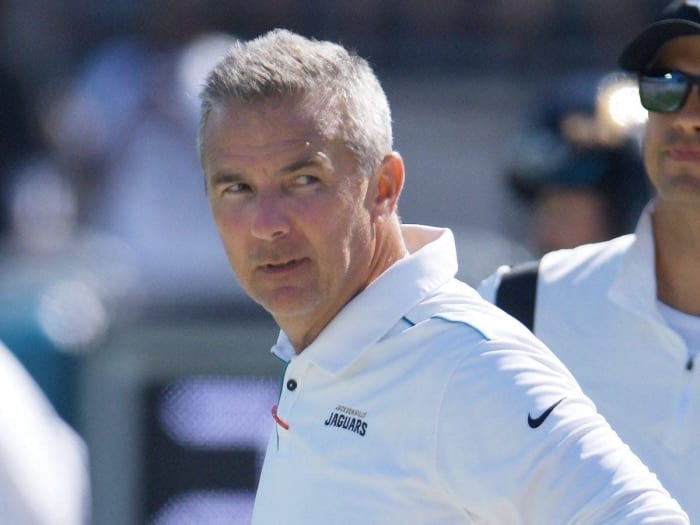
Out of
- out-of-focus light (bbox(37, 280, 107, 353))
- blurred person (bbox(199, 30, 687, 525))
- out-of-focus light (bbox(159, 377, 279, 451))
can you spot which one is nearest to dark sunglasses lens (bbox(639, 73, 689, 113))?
blurred person (bbox(199, 30, 687, 525))

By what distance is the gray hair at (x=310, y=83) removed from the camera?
2633 millimetres

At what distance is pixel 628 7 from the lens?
9.34 m

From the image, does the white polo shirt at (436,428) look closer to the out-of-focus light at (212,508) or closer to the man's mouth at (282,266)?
the man's mouth at (282,266)

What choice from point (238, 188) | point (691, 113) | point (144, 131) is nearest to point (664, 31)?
point (691, 113)

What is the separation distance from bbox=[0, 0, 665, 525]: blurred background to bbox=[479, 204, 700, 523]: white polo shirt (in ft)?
5.02

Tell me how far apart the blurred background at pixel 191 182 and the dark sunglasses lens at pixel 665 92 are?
154 centimetres

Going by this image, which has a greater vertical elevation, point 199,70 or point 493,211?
point 199,70

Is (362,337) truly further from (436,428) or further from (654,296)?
(654,296)

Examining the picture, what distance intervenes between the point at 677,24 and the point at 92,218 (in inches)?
214

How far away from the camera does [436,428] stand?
2412 mm

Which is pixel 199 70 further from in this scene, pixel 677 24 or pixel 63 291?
pixel 677 24

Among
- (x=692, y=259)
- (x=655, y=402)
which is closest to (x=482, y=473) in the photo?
(x=655, y=402)

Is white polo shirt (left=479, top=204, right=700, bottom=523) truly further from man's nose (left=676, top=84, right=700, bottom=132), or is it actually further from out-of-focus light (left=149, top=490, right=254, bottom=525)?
out-of-focus light (left=149, top=490, right=254, bottom=525)

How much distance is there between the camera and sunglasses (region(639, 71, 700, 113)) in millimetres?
3242
